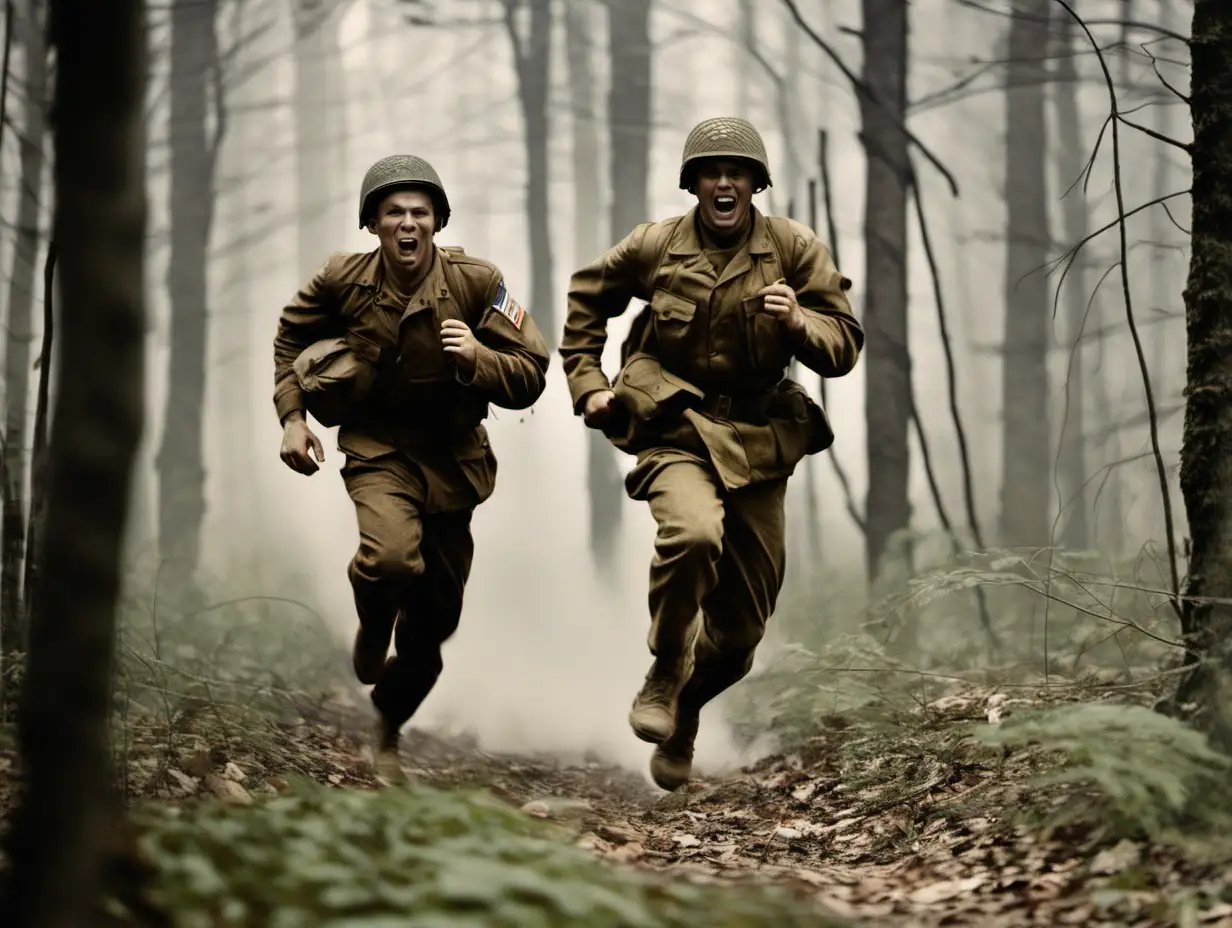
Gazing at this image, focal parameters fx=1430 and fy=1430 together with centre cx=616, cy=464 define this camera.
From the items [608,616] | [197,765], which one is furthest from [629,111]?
[197,765]

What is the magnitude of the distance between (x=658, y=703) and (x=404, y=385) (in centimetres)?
177

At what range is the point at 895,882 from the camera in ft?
14.9

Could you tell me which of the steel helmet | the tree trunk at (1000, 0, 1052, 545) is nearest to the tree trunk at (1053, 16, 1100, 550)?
the tree trunk at (1000, 0, 1052, 545)

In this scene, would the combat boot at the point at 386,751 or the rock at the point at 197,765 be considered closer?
the rock at the point at 197,765

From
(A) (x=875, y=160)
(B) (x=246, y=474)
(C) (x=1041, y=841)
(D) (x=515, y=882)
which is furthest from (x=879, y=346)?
(B) (x=246, y=474)

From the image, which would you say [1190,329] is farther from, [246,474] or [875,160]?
[246,474]

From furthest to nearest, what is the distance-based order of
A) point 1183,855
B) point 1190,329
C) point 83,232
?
1. point 1190,329
2. point 1183,855
3. point 83,232

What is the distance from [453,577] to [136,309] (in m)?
3.79

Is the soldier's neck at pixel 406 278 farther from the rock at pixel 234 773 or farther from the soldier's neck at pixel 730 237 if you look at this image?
the rock at pixel 234 773

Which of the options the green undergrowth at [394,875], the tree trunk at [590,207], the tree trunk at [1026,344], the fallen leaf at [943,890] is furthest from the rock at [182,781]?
the tree trunk at [590,207]

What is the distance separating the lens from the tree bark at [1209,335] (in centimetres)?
490

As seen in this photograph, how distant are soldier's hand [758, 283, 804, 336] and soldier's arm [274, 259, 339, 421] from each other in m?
2.00

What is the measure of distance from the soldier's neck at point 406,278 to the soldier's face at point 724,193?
1.27m

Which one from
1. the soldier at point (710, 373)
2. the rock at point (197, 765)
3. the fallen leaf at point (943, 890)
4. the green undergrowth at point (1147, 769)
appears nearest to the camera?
the green undergrowth at point (1147, 769)
